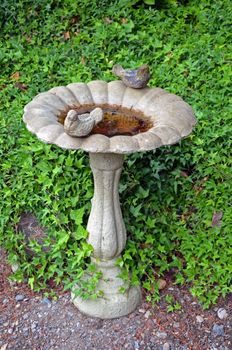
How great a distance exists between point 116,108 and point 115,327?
1.41 meters

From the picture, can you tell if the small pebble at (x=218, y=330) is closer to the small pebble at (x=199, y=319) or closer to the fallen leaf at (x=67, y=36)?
the small pebble at (x=199, y=319)

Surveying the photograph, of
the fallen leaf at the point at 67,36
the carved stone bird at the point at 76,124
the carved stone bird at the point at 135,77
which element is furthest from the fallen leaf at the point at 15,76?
the carved stone bird at the point at 76,124

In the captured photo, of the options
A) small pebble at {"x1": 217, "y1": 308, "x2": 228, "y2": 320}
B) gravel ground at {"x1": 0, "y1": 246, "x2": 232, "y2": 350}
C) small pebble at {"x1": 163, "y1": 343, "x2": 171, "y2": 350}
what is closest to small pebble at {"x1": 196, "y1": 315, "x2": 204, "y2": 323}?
gravel ground at {"x1": 0, "y1": 246, "x2": 232, "y2": 350}

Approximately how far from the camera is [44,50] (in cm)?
535

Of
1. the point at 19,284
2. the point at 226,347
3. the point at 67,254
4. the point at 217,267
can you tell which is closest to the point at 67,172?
the point at 67,254

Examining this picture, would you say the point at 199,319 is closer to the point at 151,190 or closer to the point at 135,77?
the point at 151,190

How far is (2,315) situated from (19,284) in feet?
0.96

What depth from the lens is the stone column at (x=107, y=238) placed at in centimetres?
314

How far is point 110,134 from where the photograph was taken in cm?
315

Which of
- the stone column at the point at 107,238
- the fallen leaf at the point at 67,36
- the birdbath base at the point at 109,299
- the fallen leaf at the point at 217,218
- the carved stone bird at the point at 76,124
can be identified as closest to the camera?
the carved stone bird at the point at 76,124

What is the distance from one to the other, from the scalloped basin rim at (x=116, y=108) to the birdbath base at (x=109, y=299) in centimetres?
103

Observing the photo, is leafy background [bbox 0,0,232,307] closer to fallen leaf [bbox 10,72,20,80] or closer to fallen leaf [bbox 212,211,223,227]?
fallen leaf [bbox 212,211,223,227]

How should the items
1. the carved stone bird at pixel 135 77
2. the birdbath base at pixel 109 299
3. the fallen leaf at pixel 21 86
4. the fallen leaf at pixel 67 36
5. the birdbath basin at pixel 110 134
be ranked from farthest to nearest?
1. the fallen leaf at pixel 67 36
2. the fallen leaf at pixel 21 86
3. the birdbath base at pixel 109 299
4. the carved stone bird at pixel 135 77
5. the birdbath basin at pixel 110 134

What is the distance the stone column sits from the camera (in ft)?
10.3
